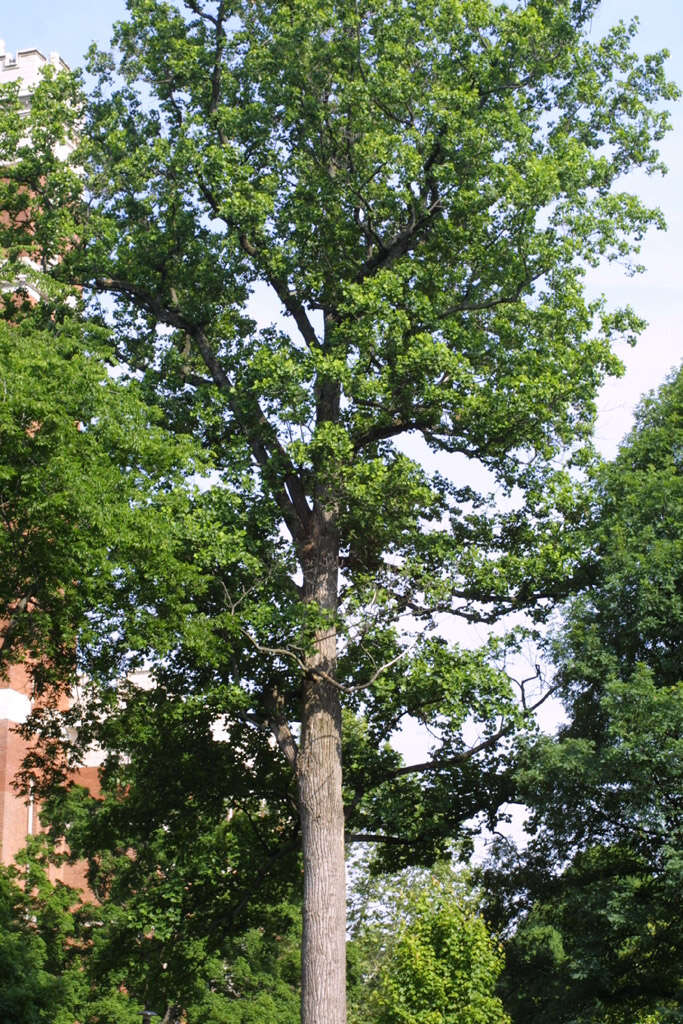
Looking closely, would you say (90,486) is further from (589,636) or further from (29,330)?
(589,636)

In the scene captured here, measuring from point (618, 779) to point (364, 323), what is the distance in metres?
7.99

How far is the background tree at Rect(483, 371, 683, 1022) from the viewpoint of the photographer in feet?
58.5

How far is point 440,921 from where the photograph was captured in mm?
23062

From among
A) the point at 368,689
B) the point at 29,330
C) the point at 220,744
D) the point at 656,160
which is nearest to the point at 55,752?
the point at 220,744

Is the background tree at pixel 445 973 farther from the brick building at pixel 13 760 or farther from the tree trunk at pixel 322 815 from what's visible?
the brick building at pixel 13 760

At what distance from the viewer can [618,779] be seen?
59.0 ft

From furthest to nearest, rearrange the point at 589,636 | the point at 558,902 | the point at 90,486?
the point at 558,902, the point at 589,636, the point at 90,486

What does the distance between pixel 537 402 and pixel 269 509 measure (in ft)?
15.1

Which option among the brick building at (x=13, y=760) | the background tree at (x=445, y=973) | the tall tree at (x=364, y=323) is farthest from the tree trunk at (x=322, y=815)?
the brick building at (x=13, y=760)

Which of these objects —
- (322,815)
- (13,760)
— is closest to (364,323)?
(322,815)

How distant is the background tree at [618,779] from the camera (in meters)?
17.8

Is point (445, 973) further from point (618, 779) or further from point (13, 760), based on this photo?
point (13, 760)

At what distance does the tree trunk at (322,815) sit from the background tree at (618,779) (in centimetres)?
300

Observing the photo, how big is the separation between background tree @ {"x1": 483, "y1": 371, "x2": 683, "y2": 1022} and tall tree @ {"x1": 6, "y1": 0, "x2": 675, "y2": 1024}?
1.09 metres
